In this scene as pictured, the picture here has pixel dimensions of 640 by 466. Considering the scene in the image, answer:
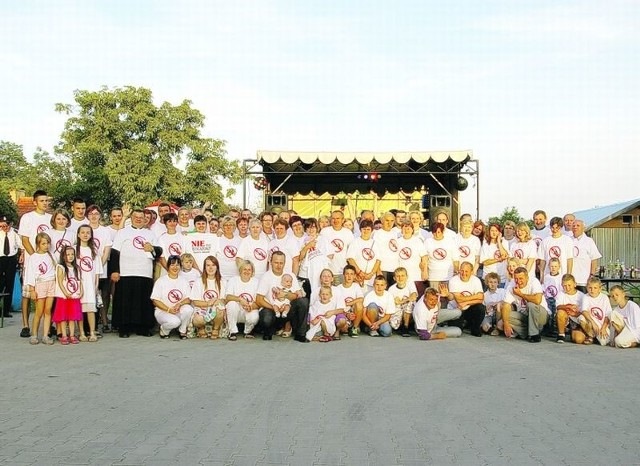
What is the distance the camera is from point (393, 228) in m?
11.4

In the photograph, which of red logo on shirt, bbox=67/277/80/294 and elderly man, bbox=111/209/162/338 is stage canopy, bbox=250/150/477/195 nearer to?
elderly man, bbox=111/209/162/338

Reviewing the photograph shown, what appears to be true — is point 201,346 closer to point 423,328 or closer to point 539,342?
point 423,328

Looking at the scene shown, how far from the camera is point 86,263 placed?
9562 millimetres

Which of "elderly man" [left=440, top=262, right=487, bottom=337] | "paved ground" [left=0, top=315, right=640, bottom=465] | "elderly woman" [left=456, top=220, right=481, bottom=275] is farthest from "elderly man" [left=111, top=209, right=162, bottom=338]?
"elderly woman" [left=456, top=220, right=481, bottom=275]

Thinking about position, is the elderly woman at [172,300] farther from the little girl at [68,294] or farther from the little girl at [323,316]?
the little girl at [323,316]

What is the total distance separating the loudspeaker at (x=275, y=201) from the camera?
18.0 meters

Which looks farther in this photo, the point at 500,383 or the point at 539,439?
the point at 500,383

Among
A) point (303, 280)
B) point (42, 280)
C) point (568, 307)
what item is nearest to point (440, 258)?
point (568, 307)

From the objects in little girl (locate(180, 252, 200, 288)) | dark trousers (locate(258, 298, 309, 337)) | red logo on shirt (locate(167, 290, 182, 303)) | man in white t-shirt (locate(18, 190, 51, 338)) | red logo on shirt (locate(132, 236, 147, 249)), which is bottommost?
dark trousers (locate(258, 298, 309, 337))

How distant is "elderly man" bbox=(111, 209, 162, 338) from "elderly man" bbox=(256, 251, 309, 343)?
1689 mm

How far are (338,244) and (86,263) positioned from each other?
3.89 meters

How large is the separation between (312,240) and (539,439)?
624 cm

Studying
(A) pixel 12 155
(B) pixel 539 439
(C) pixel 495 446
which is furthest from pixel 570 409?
(A) pixel 12 155

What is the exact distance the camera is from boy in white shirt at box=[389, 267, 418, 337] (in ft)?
34.1
